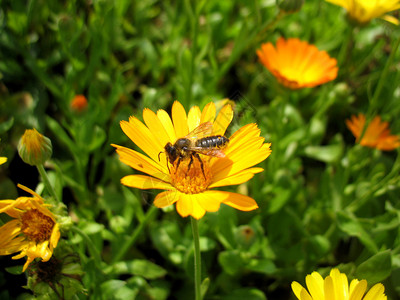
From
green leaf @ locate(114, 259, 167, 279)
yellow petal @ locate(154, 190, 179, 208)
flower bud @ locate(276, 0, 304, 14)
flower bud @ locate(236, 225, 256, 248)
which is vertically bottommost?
green leaf @ locate(114, 259, 167, 279)

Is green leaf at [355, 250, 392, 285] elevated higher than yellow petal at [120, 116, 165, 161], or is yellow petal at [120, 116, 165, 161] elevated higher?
yellow petal at [120, 116, 165, 161]

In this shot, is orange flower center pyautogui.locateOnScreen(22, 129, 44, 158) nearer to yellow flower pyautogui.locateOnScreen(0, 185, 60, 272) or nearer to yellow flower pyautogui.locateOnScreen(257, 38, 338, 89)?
yellow flower pyautogui.locateOnScreen(0, 185, 60, 272)

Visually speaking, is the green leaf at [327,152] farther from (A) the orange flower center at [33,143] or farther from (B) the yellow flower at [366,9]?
(A) the orange flower center at [33,143]

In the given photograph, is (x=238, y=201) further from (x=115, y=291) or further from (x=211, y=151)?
(x=115, y=291)

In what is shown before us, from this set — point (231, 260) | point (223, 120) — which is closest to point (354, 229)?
point (231, 260)

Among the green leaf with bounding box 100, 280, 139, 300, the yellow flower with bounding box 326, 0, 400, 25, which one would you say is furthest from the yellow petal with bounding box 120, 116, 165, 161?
the yellow flower with bounding box 326, 0, 400, 25

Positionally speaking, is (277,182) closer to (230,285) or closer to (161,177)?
(230,285)

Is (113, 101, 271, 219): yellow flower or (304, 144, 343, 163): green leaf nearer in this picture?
(113, 101, 271, 219): yellow flower


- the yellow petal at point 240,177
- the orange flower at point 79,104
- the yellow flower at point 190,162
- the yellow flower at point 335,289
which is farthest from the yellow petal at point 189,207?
the orange flower at point 79,104
